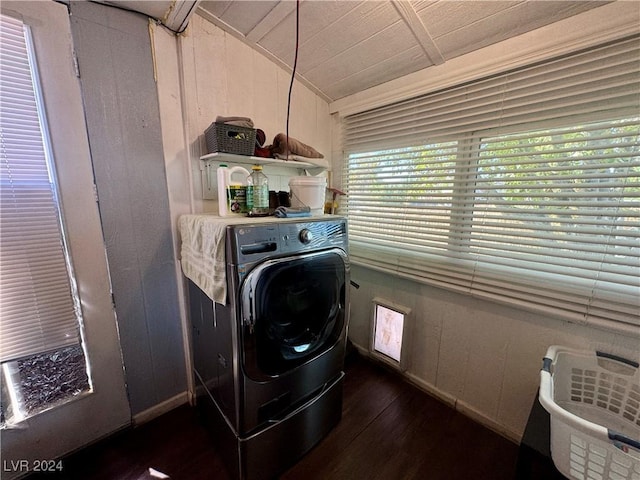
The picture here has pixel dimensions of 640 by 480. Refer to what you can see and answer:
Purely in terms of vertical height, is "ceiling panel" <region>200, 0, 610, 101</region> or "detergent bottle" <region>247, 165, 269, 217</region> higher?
"ceiling panel" <region>200, 0, 610, 101</region>

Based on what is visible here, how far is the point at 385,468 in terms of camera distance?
1251 millimetres

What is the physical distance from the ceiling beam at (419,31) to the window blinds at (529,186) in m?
0.20

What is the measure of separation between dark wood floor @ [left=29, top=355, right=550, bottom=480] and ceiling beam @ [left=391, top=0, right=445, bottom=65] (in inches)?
79.2

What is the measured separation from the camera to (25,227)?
1.04m

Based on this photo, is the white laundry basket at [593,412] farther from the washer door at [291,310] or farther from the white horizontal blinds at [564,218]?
the washer door at [291,310]

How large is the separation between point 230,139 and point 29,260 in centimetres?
100

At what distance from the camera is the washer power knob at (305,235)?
1071 millimetres

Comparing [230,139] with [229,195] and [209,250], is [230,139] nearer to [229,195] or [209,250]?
[229,195]

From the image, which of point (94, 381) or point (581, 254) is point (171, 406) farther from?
point (581, 254)

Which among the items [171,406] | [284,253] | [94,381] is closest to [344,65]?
[284,253]

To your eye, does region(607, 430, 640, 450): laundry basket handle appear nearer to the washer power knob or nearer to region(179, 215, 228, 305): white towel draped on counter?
the washer power knob

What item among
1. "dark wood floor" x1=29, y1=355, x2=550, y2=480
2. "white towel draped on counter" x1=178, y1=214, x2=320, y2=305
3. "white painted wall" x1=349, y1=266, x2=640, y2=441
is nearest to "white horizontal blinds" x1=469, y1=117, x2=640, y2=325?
"white painted wall" x1=349, y1=266, x2=640, y2=441

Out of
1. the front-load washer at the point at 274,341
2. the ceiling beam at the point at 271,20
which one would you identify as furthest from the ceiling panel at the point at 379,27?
the front-load washer at the point at 274,341

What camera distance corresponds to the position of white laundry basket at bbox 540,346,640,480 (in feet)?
2.58
